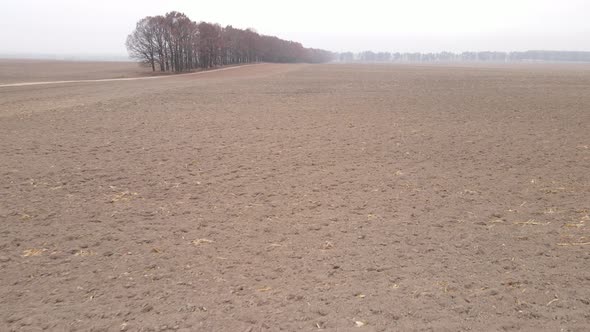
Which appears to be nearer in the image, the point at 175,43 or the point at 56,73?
the point at 56,73

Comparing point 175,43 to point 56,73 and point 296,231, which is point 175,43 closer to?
point 56,73

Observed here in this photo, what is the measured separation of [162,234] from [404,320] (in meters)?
4.40

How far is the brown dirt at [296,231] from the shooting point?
5.04 meters

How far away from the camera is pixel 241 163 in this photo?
39.9 ft

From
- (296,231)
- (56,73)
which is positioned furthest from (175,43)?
(296,231)

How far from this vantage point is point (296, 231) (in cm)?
742

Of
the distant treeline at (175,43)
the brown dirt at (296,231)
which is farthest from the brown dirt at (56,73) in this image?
the brown dirt at (296,231)

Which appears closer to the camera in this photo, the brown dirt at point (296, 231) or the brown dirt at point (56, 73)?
the brown dirt at point (296, 231)

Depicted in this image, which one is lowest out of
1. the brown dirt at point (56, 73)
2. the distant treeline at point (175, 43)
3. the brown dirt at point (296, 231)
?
the brown dirt at point (296, 231)

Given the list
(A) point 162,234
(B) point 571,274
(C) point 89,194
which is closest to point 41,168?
(C) point 89,194

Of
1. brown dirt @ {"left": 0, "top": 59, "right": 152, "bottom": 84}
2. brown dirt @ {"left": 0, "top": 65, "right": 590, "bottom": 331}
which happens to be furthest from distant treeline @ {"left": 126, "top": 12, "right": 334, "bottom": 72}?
brown dirt @ {"left": 0, "top": 65, "right": 590, "bottom": 331}

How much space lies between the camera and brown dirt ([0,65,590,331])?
504 cm

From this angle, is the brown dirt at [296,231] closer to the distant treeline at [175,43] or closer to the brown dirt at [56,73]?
the brown dirt at [56,73]

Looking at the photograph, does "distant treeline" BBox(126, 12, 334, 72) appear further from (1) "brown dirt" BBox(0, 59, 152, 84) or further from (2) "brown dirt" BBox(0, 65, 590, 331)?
(2) "brown dirt" BBox(0, 65, 590, 331)
